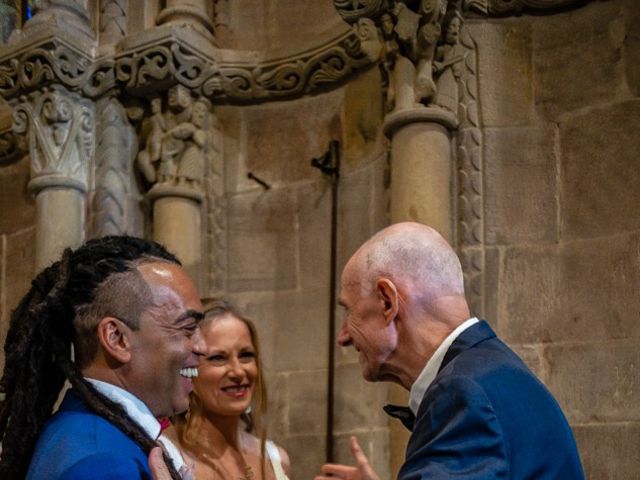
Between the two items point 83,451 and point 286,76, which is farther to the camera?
point 286,76

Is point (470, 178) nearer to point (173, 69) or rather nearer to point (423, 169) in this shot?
point (423, 169)

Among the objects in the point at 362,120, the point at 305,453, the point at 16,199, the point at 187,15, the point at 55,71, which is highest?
the point at 187,15

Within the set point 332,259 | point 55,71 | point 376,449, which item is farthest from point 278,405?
point 55,71

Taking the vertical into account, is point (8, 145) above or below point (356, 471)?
above

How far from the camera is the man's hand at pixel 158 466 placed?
1429 millimetres

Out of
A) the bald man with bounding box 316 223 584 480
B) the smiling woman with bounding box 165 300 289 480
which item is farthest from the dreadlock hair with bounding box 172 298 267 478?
the bald man with bounding box 316 223 584 480

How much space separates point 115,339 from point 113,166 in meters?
2.91

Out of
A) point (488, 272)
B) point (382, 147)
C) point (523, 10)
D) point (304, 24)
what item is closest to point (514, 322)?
point (488, 272)

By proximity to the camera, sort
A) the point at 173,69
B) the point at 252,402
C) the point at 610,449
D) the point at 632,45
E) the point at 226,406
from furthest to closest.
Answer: the point at 173,69 < the point at 632,45 < the point at 610,449 < the point at 252,402 < the point at 226,406

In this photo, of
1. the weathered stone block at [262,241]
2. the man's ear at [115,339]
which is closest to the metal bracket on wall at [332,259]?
the weathered stone block at [262,241]

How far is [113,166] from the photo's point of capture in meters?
4.35

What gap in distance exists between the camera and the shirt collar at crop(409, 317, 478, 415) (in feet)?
5.79

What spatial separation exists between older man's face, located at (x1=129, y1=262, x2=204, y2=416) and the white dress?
1284 millimetres

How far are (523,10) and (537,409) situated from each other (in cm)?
245
